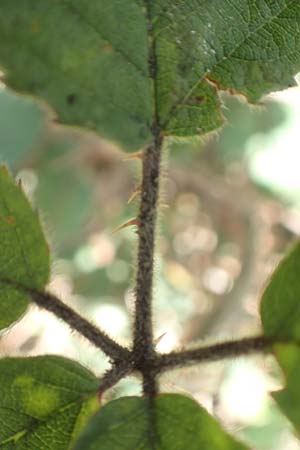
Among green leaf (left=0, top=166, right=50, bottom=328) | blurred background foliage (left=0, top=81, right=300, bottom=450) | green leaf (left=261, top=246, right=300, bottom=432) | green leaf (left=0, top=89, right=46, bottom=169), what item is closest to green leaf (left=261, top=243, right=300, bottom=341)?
green leaf (left=261, top=246, right=300, bottom=432)

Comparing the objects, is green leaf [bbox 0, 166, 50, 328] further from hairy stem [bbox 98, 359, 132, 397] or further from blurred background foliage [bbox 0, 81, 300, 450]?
blurred background foliage [bbox 0, 81, 300, 450]

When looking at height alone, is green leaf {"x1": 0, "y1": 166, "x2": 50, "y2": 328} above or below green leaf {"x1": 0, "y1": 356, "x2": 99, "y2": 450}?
above

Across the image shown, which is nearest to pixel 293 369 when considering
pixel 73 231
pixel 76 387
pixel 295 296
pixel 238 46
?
pixel 295 296

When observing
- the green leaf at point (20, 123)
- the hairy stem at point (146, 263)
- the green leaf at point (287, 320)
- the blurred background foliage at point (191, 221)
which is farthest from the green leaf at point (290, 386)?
the green leaf at point (20, 123)

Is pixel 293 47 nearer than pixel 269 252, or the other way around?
pixel 293 47

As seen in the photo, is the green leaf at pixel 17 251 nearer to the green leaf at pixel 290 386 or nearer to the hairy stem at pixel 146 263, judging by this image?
the hairy stem at pixel 146 263

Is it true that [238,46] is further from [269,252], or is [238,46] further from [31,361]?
[269,252]
